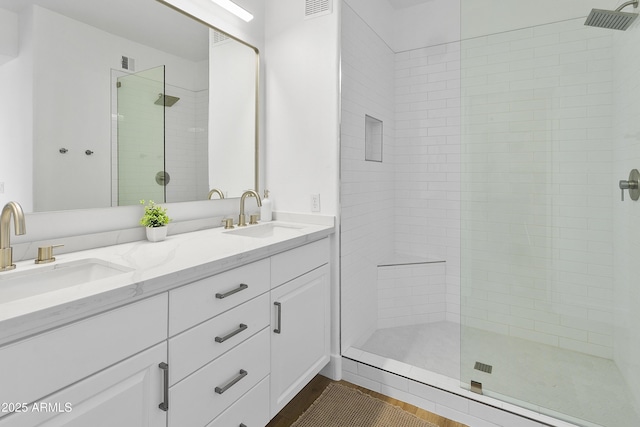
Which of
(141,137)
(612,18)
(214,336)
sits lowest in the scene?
(214,336)

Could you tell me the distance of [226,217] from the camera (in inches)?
84.8

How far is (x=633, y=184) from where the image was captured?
60.7 inches

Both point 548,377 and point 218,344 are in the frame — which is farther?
point 548,377

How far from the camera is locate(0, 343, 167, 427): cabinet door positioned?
80 centimetres

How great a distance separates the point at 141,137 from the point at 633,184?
2257 millimetres

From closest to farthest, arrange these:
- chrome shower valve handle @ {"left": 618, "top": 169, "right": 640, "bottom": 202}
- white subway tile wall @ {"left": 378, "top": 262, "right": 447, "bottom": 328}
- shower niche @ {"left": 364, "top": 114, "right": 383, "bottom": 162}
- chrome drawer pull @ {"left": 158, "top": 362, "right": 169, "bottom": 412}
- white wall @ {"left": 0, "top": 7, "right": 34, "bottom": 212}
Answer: chrome drawer pull @ {"left": 158, "top": 362, "right": 169, "bottom": 412}
white wall @ {"left": 0, "top": 7, "right": 34, "bottom": 212}
chrome shower valve handle @ {"left": 618, "top": 169, "right": 640, "bottom": 202}
shower niche @ {"left": 364, "top": 114, "right": 383, "bottom": 162}
white subway tile wall @ {"left": 378, "top": 262, "right": 447, "bottom": 328}

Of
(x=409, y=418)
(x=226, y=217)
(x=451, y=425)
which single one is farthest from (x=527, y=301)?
(x=226, y=217)

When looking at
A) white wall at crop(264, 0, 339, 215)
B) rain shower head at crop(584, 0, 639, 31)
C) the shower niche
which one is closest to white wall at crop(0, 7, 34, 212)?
white wall at crop(264, 0, 339, 215)

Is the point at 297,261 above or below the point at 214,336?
above

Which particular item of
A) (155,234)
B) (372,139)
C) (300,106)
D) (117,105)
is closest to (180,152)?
(117,105)

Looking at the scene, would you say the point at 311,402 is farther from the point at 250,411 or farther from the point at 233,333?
the point at 233,333

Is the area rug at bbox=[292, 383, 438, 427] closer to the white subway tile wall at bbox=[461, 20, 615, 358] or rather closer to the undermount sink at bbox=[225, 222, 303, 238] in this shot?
the white subway tile wall at bbox=[461, 20, 615, 358]

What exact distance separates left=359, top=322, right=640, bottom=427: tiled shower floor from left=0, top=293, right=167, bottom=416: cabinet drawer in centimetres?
164

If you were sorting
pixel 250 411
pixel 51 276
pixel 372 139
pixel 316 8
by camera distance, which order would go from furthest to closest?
pixel 372 139
pixel 316 8
pixel 250 411
pixel 51 276
